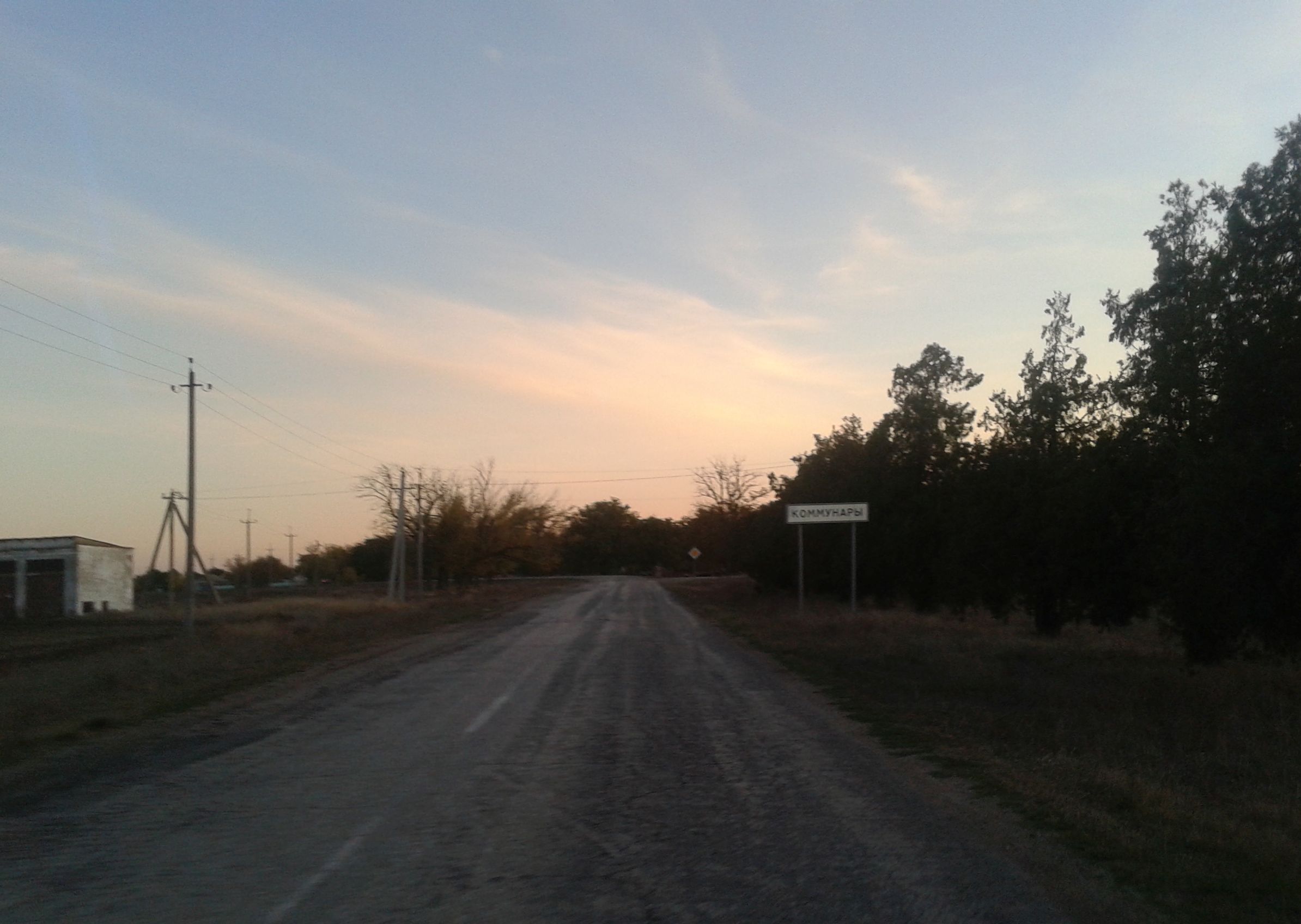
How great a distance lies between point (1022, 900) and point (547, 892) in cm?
277

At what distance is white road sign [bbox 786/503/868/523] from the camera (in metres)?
33.5

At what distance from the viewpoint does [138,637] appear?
40.0 m

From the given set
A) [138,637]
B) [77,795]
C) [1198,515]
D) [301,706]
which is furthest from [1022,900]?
[138,637]

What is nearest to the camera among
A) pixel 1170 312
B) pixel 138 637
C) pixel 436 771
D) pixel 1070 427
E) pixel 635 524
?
pixel 436 771

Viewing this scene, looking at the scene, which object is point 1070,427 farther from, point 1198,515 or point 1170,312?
point 1198,515

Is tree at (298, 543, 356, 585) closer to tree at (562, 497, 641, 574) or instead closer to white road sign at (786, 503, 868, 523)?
tree at (562, 497, 641, 574)

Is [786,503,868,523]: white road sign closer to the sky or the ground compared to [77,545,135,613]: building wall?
closer to the sky

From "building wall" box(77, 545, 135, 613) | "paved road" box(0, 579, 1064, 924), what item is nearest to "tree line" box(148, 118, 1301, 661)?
"paved road" box(0, 579, 1064, 924)

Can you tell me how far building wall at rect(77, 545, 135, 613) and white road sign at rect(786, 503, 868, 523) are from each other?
46541 millimetres

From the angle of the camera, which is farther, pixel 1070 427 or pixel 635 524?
pixel 635 524

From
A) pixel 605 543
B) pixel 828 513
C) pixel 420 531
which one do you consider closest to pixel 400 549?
pixel 420 531

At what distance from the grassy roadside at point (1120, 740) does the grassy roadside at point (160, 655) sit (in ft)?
32.7

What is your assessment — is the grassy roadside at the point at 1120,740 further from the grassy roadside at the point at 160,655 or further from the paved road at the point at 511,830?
the grassy roadside at the point at 160,655

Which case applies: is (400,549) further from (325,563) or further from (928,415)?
Result: (325,563)
